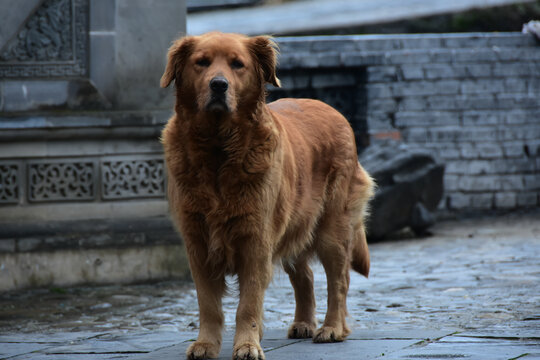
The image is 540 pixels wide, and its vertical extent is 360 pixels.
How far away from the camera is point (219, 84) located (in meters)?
4.30

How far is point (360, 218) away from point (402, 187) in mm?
5809

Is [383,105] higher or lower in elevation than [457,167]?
higher

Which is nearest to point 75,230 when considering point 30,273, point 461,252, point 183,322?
point 30,273

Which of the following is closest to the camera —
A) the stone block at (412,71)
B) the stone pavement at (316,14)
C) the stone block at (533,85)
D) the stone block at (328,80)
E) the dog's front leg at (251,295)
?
the dog's front leg at (251,295)

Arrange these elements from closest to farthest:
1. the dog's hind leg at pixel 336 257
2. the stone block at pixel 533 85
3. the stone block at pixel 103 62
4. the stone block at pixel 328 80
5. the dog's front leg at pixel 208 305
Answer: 1. the dog's front leg at pixel 208 305
2. the dog's hind leg at pixel 336 257
3. the stone block at pixel 103 62
4. the stone block at pixel 328 80
5. the stone block at pixel 533 85

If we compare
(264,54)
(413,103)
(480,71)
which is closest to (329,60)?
(413,103)

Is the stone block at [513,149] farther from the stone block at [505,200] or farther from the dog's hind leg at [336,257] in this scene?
the dog's hind leg at [336,257]

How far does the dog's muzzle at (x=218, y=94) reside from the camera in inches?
169

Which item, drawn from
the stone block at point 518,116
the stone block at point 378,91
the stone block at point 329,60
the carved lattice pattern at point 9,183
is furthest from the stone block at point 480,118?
the carved lattice pattern at point 9,183

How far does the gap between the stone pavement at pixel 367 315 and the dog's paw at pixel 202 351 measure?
79 mm

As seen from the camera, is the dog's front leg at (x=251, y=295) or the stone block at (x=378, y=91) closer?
the dog's front leg at (x=251, y=295)

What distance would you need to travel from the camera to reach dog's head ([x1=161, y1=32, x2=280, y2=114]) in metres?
4.35

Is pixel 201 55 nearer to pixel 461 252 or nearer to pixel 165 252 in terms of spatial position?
pixel 165 252

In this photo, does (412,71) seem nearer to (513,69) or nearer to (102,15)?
(513,69)
